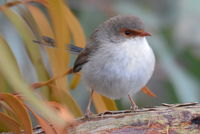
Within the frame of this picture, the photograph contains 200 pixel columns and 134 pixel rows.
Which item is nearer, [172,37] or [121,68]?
[121,68]

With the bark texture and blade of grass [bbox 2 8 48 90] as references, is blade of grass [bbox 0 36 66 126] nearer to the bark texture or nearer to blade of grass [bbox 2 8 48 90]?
blade of grass [bbox 2 8 48 90]

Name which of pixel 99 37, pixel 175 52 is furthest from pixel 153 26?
pixel 99 37

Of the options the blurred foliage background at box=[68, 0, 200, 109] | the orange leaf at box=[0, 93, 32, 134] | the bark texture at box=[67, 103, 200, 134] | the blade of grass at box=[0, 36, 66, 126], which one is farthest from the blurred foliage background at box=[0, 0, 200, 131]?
the blade of grass at box=[0, 36, 66, 126]

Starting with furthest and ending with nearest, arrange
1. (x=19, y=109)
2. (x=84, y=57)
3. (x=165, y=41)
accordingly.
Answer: (x=165, y=41)
(x=84, y=57)
(x=19, y=109)

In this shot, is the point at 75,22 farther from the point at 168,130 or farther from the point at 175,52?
the point at 175,52

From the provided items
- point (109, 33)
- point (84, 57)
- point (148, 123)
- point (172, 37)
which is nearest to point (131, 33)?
point (109, 33)

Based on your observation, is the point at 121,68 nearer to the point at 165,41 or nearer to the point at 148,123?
the point at 148,123
